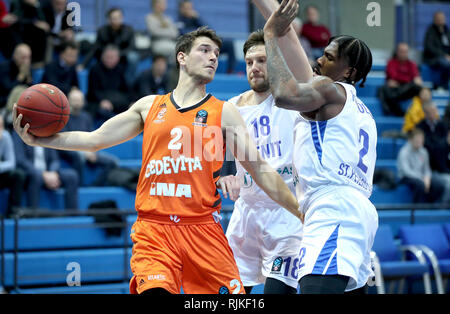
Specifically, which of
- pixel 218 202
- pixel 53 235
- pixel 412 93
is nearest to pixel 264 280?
pixel 218 202

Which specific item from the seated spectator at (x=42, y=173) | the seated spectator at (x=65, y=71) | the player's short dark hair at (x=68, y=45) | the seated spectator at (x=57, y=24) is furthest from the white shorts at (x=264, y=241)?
the seated spectator at (x=57, y=24)

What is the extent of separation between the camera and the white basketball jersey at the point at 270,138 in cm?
488

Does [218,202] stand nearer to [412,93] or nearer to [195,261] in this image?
[195,261]

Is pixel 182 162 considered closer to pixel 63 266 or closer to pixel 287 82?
pixel 287 82

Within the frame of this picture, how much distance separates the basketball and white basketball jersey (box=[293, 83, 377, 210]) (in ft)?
5.00

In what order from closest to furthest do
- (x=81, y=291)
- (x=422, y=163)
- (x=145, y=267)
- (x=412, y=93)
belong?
1. (x=145, y=267)
2. (x=81, y=291)
3. (x=422, y=163)
4. (x=412, y=93)

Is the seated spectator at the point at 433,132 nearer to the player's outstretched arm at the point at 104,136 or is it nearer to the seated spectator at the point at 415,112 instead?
the seated spectator at the point at 415,112

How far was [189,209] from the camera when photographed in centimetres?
402

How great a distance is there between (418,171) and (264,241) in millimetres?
6407

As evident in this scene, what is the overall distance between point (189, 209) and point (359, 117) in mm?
1157

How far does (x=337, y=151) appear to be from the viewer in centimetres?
377

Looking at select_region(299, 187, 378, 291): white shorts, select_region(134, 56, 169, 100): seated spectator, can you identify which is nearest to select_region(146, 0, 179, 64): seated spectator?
select_region(134, 56, 169, 100): seated spectator

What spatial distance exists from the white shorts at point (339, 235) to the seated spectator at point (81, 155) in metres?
5.78
